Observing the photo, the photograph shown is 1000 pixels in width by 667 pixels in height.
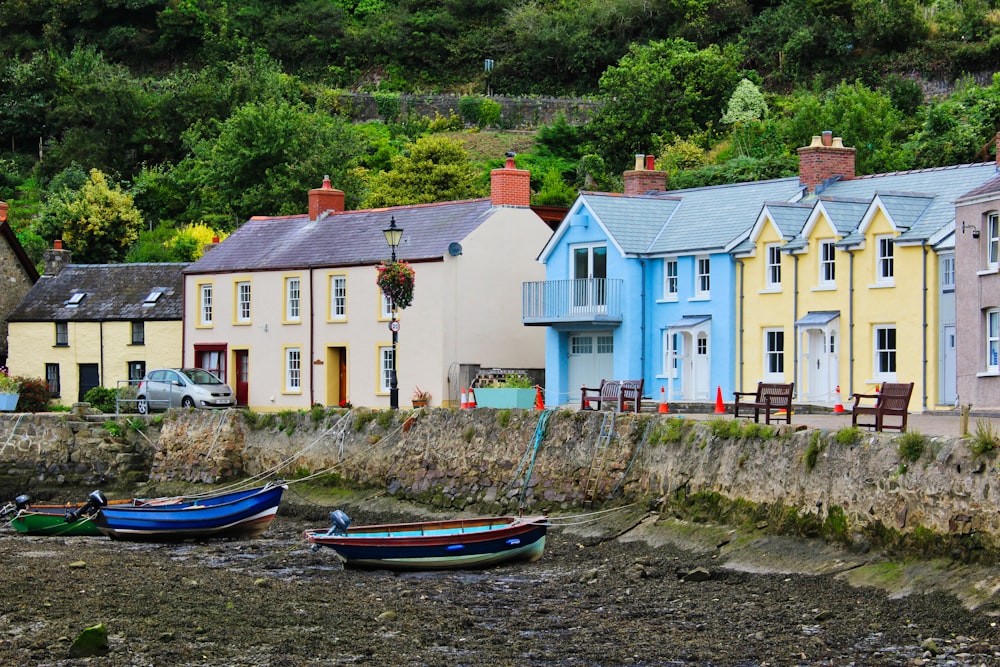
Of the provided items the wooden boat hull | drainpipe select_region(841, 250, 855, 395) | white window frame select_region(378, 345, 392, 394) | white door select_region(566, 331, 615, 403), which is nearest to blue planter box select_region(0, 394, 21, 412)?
white window frame select_region(378, 345, 392, 394)

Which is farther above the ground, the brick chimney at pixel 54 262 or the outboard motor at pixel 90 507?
the brick chimney at pixel 54 262

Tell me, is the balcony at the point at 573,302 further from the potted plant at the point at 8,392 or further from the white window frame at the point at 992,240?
the potted plant at the point at 8,392

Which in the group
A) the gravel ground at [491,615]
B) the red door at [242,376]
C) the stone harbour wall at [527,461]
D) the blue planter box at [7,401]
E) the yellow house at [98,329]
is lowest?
the gravel ground at [491,615]

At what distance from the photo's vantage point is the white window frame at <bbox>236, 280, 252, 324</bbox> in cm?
5100

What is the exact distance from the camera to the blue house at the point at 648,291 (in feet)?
141

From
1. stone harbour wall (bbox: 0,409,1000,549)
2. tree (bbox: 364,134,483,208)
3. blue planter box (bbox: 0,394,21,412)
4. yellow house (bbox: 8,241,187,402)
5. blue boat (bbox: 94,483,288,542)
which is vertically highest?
tree (bbox: 364,134,483,208)

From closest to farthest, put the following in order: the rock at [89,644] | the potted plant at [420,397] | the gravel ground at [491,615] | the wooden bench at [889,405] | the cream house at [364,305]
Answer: the gravel ground at [491,615] → the rock at [89,644] → the wooden bench at [889,405] → the potted plant at [420,397] → the cream house at [364,305]

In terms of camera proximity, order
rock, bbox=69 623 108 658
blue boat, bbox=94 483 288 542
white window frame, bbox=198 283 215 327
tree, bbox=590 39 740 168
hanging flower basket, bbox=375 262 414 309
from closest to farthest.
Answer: rock, bbox=69 623 108 658
blue boat, bbox=94 483 288 542
hanging flower basket, bbox=375 262 414 309
white window frame, bbox=198 283 215 327
tree, bbox=590 39 740 168

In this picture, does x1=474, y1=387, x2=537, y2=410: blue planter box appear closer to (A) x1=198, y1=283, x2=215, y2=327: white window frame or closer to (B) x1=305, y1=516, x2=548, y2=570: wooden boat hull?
(B) x1=305, y1=516, x2=548, y2=570: wooden boat hull

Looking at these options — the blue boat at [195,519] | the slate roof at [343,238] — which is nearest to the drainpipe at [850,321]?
the slate roof at [343,238]

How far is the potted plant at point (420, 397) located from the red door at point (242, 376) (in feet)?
24.5

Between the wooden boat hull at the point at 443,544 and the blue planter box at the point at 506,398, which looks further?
the blue planter box at the point at 506,398

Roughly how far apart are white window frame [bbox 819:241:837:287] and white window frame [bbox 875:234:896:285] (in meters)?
1.45

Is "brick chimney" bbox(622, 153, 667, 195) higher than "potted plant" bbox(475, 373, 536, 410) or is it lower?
higher
